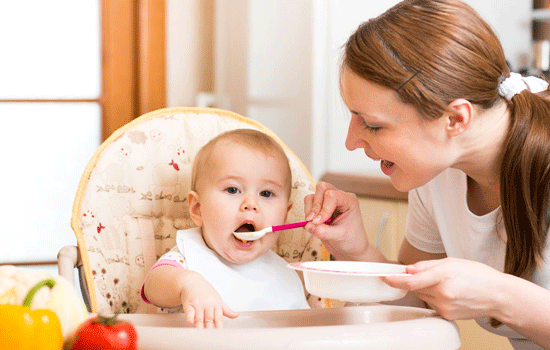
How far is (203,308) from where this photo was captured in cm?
98

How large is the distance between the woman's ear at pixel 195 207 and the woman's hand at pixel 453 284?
1.73 ft

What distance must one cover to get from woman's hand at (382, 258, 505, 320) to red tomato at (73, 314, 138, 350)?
1.15 ft

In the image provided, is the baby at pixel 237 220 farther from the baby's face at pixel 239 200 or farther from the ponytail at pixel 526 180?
the ponytail at pixel 526 180

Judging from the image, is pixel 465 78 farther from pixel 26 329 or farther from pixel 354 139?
pixel 26 329

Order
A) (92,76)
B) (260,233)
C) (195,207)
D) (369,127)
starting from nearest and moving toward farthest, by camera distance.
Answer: (369,127) < (260,233) < (195,207) < (92,76)

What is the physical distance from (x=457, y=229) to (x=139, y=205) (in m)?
0.69

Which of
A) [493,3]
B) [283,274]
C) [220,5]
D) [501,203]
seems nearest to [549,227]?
[501,203]

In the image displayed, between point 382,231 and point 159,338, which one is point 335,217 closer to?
point 159,338

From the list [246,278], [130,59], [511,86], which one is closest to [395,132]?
[511,86]

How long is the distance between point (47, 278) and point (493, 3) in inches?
84.5

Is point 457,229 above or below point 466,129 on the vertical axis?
below

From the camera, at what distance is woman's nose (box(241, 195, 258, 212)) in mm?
1229

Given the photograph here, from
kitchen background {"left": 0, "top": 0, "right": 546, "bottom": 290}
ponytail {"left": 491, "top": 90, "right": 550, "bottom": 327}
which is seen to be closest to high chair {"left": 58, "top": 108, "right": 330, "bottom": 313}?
ponytail {"left": 491, "top": 90, "right": 550, "bottom": 327}

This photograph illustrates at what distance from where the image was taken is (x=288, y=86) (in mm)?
2289
